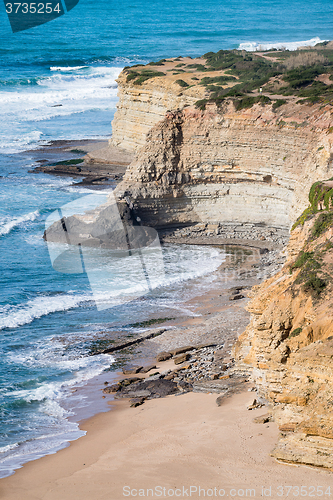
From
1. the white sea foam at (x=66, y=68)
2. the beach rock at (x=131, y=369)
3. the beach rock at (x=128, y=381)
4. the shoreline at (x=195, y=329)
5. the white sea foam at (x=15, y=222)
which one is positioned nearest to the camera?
the shoreline at (x=195, y=329)

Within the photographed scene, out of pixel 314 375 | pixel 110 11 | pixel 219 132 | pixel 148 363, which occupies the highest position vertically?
pixel 110 11

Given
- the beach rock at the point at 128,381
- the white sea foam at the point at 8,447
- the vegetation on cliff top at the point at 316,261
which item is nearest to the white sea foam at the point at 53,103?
the beach rock at the point at 128,381

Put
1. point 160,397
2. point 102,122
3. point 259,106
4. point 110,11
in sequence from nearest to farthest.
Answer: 1. point 160,397
2. point 259,106
3. point 102,122
4. point 110,11

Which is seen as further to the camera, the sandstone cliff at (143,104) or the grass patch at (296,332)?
the sandstone cliff at (143,104)

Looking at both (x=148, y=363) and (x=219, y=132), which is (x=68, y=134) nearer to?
(x=219, y=132)

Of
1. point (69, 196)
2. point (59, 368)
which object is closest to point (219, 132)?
point (69, 196)

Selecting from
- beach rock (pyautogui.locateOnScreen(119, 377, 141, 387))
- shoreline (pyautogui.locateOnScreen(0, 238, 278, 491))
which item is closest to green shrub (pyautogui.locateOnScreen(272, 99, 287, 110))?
shoreline (pyautogui.locateOnScreen(0, 238, 278, 491))

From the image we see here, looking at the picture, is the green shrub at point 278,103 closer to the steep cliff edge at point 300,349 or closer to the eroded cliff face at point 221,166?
the eroded cliff face at point 221,166

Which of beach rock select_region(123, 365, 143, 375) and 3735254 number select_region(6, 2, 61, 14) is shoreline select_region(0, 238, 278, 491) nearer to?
beach rock select_region(123, 365, 143, 375)
